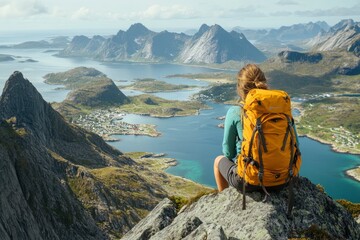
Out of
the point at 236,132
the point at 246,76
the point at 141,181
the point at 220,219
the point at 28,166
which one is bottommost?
the point at 141,181

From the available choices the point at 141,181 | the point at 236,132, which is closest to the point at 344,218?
the point at 236,132

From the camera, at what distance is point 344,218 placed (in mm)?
15336

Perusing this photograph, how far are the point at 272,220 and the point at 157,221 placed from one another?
6218 millimetres

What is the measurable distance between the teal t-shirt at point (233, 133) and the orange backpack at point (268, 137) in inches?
25.4

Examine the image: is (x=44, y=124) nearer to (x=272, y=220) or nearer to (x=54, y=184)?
(x=54, y=184)

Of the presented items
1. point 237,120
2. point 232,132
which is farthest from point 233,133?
point 237,120

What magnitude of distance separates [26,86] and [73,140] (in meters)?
33.2

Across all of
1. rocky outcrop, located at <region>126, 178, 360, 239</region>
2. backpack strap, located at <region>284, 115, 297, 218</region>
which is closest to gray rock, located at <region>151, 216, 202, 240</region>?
rocky outcrop, located at <region>126, 178, 360, 239</region>

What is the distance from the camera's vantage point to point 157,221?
1797 centimetres

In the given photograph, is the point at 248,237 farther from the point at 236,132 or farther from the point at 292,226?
the point at 236,132

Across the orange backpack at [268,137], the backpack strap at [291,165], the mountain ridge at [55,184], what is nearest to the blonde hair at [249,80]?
the orange backpack at [268,137]

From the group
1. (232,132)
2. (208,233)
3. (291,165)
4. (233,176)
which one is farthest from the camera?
(233,176)

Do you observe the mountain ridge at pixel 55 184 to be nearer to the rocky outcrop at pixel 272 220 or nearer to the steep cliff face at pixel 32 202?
the steep cliff face at pixel 32 202

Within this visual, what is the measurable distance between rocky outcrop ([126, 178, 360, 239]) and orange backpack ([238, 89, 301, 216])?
1.21m
